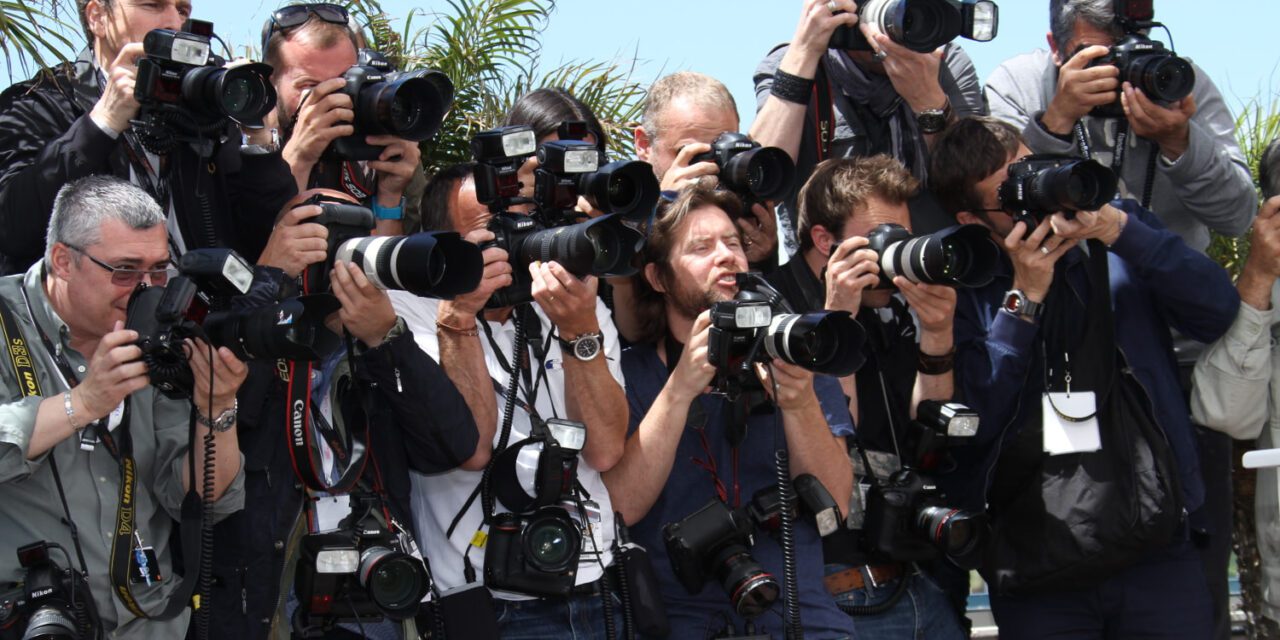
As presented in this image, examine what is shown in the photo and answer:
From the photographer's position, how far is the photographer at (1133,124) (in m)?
4.71

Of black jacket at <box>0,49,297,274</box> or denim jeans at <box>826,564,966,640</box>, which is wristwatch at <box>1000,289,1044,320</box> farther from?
black jacket at <box>0,49,297,274</box>

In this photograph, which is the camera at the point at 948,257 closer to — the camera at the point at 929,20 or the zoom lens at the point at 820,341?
the zoom lens at the point at 820,341

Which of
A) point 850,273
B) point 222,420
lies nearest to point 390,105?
point 222,420

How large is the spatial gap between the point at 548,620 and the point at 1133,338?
1946 millimetres

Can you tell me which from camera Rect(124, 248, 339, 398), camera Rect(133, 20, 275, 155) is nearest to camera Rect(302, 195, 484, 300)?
camera Rect(124, 248, 339, 398)

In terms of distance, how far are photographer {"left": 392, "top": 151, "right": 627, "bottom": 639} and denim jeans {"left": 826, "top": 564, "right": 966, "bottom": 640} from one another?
786 millimetres

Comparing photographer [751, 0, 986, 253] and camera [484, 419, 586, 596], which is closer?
camera [484, 419, 586, 596]

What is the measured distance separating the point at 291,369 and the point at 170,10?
1.04 meters

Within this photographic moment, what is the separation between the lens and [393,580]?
152 inches

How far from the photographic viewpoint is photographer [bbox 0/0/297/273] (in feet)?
12.7

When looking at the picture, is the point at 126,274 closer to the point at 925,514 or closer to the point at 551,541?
the point at 551,541

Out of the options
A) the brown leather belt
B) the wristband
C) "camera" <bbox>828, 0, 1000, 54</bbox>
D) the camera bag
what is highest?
"camera" <bbox>828, 0, 1000, 54</bbox>

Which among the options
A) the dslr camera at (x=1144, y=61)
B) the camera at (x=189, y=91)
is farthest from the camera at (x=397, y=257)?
the dslr camera at (x=1144, y=61)

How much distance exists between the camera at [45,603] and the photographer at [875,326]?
2.03 m
